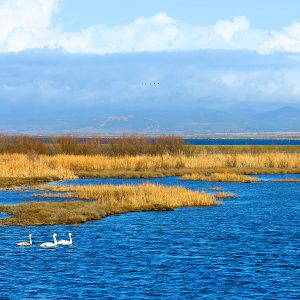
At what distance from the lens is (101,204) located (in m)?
42.3

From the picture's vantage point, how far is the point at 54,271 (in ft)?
83.6

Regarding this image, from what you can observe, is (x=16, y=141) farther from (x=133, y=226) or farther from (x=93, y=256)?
(x=93, y=256)

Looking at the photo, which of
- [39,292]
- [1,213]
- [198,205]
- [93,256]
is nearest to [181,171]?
[198,205]

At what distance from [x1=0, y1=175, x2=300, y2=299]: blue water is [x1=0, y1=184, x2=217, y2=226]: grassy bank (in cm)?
122

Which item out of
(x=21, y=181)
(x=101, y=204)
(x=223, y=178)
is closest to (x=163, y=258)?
(x=101, y=204)

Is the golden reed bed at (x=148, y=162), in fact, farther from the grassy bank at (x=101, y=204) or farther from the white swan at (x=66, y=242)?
the white swan at (x=66, y=242)

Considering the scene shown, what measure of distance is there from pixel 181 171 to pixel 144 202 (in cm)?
2815

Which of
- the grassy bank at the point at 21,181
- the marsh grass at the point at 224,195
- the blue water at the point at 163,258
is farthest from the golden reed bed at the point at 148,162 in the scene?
the blue water at the point at 163,258

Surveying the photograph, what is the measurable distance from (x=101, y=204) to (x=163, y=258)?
1477 centimetres

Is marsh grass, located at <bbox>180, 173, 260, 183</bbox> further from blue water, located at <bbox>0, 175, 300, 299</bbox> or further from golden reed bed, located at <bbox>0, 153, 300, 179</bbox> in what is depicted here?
blue water, located at <bbox>0, 175, 300, 299</bbox>

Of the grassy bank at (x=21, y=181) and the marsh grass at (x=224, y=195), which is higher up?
the grassy bank at (x=21, y=181)

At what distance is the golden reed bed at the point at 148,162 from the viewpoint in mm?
68500

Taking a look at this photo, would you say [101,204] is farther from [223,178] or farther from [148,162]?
[148,162]

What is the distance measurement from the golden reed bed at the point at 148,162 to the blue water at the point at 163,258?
95.5 ft
